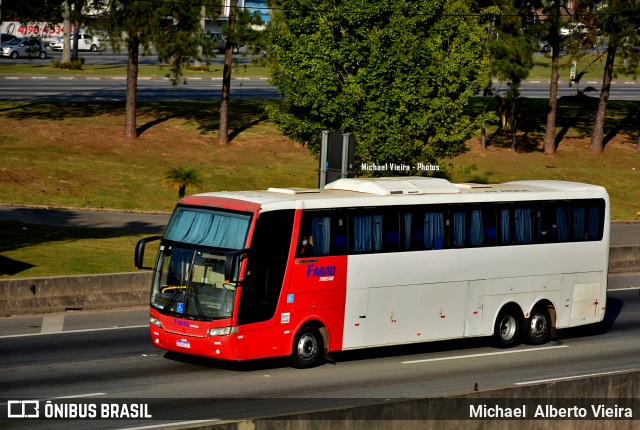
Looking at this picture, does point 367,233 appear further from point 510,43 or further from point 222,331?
point 510,43

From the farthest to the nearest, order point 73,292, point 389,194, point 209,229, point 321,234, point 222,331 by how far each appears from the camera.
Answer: point 73,292 → point 389,194 → point 321,234 → point 209,229 → point 222,331

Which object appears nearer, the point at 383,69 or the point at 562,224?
the point at 562,224

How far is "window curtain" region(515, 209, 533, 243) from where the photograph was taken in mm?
25797

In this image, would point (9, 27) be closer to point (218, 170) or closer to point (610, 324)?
point (218, 170)

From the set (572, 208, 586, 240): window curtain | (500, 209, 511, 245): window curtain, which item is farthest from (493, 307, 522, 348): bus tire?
(572, 208, 586, 240): window curtain

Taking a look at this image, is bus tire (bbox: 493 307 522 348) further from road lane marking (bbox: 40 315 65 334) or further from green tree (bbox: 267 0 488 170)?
green tree (bbox: 267 0 488 170)

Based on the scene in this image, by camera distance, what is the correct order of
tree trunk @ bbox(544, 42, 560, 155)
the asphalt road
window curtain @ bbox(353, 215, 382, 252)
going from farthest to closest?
tree trunk @ bbox(544, 42, 560, 155)
window curtain @ bbox(353, 215, 382, 252)
the asphalt road

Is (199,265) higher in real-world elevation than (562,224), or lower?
lower

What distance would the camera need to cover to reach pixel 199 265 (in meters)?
21.1

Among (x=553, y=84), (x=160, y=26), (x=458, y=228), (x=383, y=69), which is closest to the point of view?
(x=458, y=228)

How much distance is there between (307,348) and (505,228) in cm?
617

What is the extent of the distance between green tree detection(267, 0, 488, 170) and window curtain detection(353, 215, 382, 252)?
18487 millimetres

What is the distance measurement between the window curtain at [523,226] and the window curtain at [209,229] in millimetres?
7614

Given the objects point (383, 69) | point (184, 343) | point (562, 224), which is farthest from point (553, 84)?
point (184, 343)
